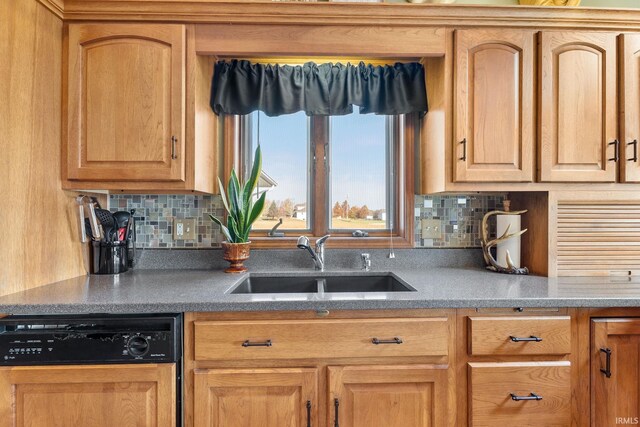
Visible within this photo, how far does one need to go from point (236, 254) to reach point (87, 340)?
729 millimetres

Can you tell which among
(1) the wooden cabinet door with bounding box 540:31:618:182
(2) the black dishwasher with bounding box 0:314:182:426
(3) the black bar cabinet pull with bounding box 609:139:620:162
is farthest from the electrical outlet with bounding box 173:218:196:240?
(3) the black bar cabinet pull with bounding box 609:139:620:162

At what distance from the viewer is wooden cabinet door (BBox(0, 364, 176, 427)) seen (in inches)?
46.8

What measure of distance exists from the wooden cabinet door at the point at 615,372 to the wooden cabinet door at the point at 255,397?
1.06 m

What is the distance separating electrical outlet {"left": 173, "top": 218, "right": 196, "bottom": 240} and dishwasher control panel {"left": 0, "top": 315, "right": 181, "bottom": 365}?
756mm

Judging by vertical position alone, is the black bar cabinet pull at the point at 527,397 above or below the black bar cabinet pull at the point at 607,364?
below

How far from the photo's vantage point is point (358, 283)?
73.5 inches

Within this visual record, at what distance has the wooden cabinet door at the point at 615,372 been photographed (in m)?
1.30

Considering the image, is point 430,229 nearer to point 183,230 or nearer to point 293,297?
point 293,297

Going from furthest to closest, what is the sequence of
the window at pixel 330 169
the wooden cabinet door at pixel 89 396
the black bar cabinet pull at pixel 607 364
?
the window at pixel 330 169 < the black bar cabinet pull at pixel 607 364 < the wooden cabinet door at pixel 89 396

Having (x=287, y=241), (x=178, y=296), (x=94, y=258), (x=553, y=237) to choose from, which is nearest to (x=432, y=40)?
(x=553, y=237)

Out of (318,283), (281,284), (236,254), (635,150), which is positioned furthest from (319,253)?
(635,150)

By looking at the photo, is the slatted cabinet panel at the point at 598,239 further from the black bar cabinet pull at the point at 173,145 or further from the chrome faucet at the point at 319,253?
the black bar cabinet pull at the point at 173,145

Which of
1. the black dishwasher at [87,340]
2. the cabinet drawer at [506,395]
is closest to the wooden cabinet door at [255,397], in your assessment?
the black dishwasher at [87,340]

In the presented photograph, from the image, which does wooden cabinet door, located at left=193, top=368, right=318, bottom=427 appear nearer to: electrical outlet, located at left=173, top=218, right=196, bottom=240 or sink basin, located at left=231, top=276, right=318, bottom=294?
sink basin, located at left=231, top=276, right=318, bottom=294
